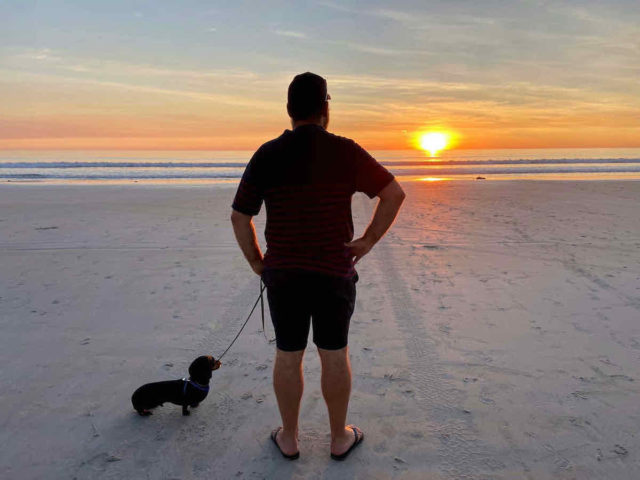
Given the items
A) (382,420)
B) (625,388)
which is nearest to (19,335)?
(382,420)

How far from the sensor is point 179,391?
283 cm

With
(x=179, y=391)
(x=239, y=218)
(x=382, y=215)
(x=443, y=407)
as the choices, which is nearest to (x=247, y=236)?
(x=239, y=218)

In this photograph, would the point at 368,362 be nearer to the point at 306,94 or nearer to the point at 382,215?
the point at 382,215

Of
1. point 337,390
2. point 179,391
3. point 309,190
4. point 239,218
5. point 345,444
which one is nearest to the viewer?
point 309,190

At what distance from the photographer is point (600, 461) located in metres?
2.46

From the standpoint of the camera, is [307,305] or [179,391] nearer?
[307,305]

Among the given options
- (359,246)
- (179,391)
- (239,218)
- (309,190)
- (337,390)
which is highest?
(309,190)

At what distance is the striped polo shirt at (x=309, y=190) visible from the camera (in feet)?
6.75

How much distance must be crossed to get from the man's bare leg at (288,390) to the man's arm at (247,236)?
0.46 meters

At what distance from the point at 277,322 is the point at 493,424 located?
1.50m

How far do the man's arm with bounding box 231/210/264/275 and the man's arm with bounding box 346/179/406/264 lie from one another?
46cm

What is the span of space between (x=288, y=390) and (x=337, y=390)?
0.26 metres

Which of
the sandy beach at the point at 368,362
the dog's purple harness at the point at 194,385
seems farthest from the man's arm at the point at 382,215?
the dog's purple harness at the point at 194,385

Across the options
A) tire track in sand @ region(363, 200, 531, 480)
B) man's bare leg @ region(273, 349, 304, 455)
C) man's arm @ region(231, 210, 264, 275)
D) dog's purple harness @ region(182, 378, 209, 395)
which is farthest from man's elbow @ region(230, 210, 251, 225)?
tire track in sand @ region(363, 200, 531, 480)
